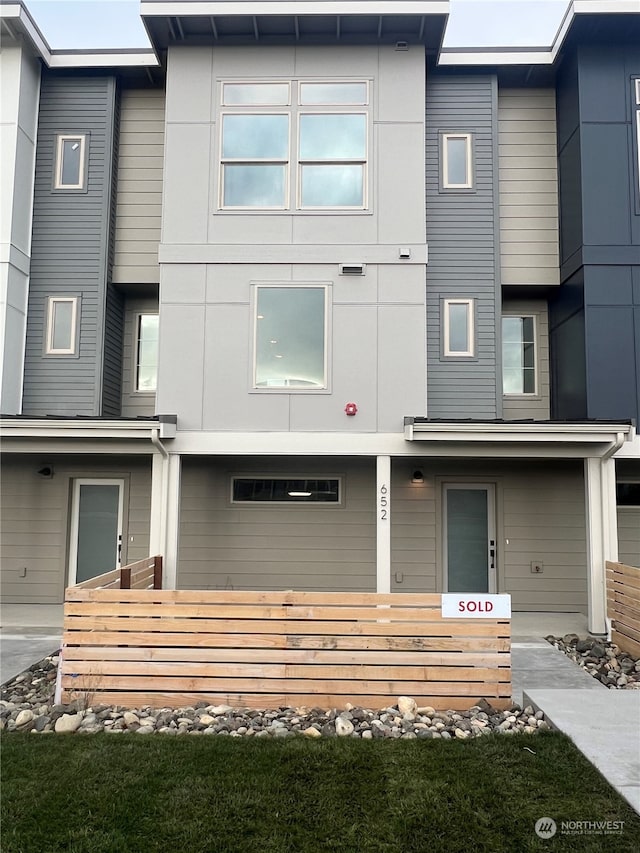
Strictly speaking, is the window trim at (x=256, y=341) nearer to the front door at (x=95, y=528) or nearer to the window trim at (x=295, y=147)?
the window trim at (x=295, y=147)

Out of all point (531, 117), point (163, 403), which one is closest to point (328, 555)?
point (163, 403)

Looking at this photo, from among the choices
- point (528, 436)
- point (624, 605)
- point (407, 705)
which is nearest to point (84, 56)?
point (528, 436)

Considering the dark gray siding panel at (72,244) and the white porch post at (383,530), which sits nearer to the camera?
the white porch post at (383,530)

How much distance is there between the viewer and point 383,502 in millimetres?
7707

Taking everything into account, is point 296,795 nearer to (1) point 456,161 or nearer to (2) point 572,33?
(1) point 456,161

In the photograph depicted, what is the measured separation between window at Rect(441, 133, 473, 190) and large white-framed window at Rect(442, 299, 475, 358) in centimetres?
177

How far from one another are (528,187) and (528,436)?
4.25m

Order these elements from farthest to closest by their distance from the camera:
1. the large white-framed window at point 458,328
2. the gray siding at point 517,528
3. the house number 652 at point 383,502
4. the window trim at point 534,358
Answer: the window trim at point 534,358, the gray siding at point 517,528, the large white-framed window at point 458,328, the house number 652 at point 383,502

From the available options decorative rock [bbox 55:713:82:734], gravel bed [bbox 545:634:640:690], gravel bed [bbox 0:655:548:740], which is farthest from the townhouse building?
decorative rock [bbox 55:713:82:734]

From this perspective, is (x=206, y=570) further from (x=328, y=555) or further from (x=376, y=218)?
(x=376, y=218)

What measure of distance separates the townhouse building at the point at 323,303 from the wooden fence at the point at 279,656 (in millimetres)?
2584

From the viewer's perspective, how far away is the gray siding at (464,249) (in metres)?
8.86

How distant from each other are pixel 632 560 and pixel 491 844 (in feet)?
24.0

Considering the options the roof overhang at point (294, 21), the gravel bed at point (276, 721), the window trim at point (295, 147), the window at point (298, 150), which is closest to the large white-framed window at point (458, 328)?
the window trim at point (295, 147)
